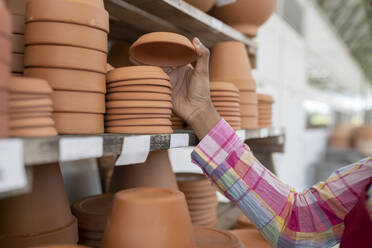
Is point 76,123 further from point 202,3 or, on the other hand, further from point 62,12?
point 202,3

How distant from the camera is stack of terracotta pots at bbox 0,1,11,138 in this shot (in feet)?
1.82

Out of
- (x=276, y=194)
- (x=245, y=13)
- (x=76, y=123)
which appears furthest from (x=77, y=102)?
(x=245, y=13)

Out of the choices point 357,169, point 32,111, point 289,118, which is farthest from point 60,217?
point 289,118

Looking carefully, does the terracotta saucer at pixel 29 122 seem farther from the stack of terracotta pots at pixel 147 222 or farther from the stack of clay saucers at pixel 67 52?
the stack of terracotta pots at pixel 147 222

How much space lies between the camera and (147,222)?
2.48ft

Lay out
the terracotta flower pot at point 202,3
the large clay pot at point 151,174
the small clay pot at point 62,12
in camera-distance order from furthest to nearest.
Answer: the terracotta flower pot at point 202,3, the large clay pot at point 151,174, the small clay pot at point 62,12

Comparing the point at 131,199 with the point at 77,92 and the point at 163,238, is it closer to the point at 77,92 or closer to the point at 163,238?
the point at 163,238

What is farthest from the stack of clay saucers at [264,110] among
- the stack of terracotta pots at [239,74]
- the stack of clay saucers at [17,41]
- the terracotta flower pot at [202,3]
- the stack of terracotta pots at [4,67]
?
the stack of terracotta pots at [4,67]

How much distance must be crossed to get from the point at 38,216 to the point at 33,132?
363 millimetres

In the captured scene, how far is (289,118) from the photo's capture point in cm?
382

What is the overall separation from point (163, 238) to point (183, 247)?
0.22ft

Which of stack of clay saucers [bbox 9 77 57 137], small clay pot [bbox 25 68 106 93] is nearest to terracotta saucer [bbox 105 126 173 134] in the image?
small clay pot [bbox 25 68 106 93]

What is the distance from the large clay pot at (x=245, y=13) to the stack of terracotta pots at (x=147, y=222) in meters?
1.05

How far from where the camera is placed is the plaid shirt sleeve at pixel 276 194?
1057 millimetres
